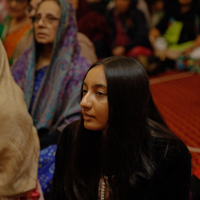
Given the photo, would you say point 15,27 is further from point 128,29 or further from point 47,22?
point 128,29

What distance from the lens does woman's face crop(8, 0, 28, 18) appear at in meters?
2.87

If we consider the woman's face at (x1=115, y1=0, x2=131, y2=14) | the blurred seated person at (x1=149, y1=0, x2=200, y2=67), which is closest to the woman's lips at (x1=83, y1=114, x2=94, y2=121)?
the blurred seated person at (x1=149, y1=0, x2=200, y2=67)

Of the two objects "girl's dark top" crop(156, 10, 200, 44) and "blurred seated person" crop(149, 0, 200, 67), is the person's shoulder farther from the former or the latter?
"girl's dark top" crop(156, 10, 200, 44)

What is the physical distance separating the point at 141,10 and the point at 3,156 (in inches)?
144

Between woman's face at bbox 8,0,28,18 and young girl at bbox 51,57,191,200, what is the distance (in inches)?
82.0

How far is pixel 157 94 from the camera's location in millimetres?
3088

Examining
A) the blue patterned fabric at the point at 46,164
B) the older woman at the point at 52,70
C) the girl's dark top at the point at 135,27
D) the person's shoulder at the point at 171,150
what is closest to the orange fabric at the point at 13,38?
the older woman at the point at 52,70

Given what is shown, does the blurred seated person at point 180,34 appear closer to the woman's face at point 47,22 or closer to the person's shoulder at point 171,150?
the woman's face at point 47,22

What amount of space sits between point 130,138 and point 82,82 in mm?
443

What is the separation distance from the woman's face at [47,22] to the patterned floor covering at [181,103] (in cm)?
109

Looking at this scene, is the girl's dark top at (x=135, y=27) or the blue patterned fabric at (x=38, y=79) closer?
the blue patterned fabric at (x=38, y=79)

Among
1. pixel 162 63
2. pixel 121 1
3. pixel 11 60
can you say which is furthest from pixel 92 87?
pixel 121 1

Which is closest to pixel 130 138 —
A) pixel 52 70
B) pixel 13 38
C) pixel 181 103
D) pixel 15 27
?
pixel 52 70

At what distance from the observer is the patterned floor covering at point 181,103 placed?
206 centimetres
